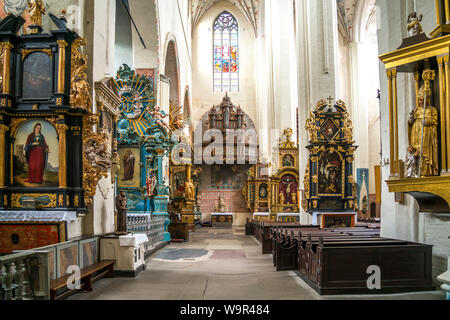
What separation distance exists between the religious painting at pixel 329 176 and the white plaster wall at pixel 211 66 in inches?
680

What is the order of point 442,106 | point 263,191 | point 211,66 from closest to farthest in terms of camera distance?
point 442,106 → point 263,191 → point 211,66

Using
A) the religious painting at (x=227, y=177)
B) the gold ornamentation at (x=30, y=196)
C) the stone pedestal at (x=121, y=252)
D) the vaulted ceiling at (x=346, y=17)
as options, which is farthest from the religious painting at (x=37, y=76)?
the vaulted ceiling at (x=346, y=17)

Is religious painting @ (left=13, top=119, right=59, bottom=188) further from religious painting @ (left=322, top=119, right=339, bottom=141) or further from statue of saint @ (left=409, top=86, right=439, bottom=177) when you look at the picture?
religious painting @ (left=322, top=119, right=339, bottom=141)

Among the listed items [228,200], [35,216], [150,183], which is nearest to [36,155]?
[35,216]

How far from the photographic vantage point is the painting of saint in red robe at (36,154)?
6.13 m

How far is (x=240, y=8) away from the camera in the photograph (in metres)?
30.2

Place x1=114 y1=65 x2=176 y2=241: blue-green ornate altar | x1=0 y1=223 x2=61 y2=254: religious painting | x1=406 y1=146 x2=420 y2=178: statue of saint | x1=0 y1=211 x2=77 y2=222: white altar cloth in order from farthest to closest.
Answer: x1=114 y1=65 x2=176 y2=241: blue-green ornate altar
x1=0 y1=211 x2=77 y2=222: white altar cloth
x1=0 y1=223 x2=61 y2=254: religious painting
x1=406 y1=146 x2=420 y2=178: statue of saint

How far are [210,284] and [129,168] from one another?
792cm

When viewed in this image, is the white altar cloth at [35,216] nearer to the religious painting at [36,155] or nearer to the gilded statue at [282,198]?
the religious painting at [36,155]

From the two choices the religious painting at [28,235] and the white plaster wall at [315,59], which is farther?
the white plaster wall at [315,59]

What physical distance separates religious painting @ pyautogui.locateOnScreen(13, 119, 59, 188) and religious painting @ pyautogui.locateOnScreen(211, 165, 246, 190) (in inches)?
785

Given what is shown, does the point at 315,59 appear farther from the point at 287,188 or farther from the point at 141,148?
the point at 287,188

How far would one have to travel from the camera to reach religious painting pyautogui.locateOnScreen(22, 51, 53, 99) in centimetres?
620

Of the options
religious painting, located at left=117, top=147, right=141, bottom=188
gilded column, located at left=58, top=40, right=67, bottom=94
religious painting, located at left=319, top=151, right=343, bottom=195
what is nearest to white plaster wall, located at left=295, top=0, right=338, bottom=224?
religious painting, located at left=319, top=151, right=343, bottom=195
